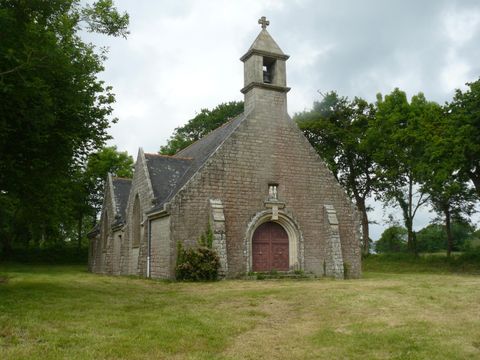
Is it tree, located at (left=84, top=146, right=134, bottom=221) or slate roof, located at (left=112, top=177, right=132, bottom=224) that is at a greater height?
tree, located at (left=84, top=146, right=134, bottom=221)

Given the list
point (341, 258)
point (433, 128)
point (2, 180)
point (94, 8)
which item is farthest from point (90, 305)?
point (433, 128)

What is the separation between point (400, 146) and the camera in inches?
1487

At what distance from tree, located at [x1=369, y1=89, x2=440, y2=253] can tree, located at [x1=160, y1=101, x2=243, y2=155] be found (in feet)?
47.6

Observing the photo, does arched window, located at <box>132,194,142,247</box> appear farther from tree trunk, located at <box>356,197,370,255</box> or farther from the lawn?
tree trunk, located at <box>356,197,370,255</box>

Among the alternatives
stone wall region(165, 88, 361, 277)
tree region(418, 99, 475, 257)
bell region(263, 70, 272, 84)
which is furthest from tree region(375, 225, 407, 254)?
bell region(263, 70, 272, 84)

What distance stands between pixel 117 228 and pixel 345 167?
22.5m

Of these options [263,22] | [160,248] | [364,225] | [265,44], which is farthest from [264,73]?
[364,225]

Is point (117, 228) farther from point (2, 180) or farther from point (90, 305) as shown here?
point (90, 305)

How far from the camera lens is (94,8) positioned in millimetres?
14000

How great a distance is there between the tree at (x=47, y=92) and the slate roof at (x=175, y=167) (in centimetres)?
648

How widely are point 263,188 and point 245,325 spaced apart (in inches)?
508

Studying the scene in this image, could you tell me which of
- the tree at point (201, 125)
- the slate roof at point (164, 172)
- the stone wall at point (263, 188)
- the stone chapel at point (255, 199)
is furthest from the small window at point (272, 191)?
the tree at point (201, 125)

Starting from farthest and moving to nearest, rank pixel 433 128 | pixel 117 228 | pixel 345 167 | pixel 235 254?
pixel 345 167
pixel 433 128
pixel 117 228
pixel 235 254

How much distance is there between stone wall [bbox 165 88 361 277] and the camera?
799 inches
